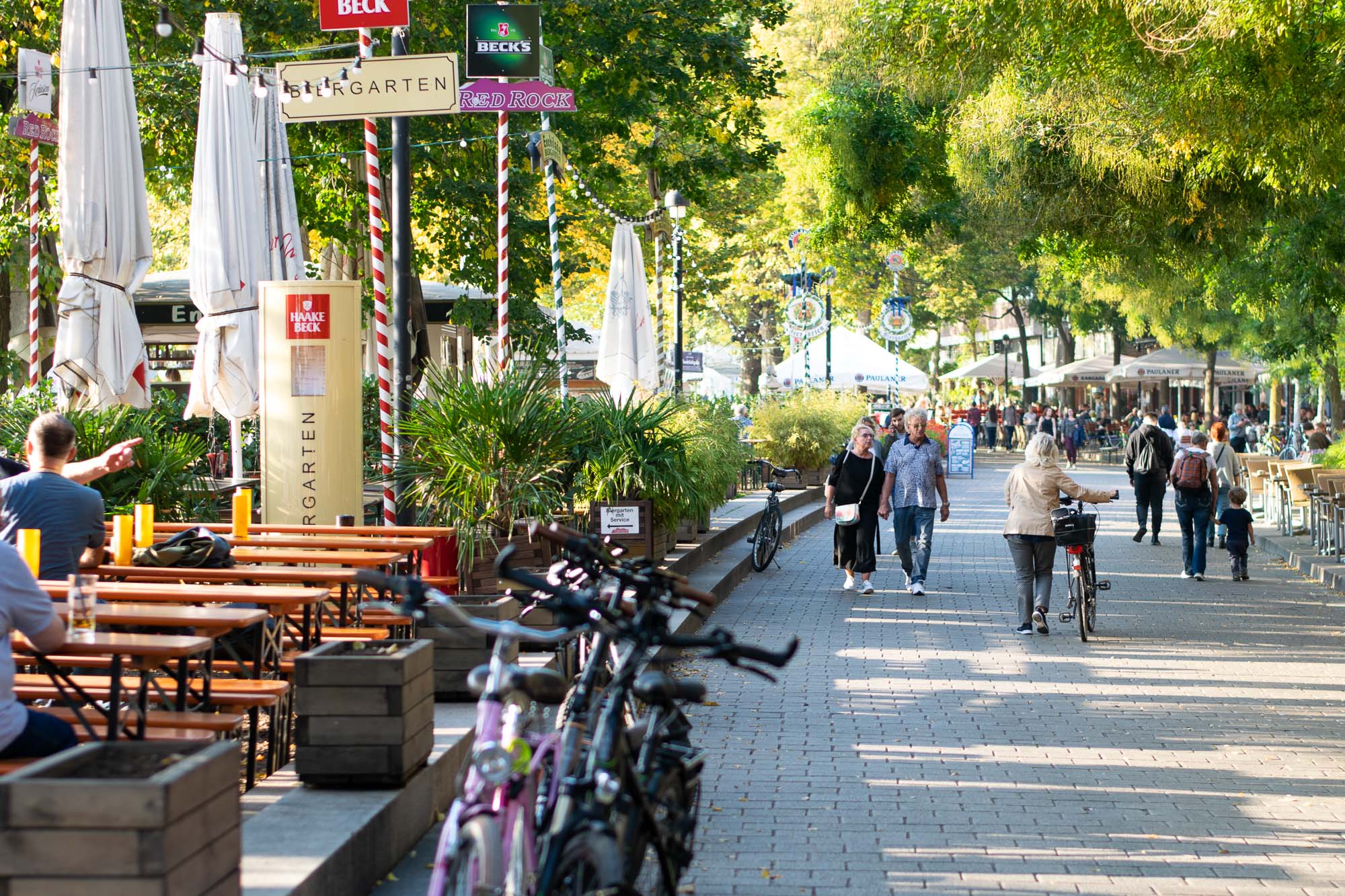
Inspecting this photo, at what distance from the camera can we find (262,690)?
635 centimetres

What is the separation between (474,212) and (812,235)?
4.74 m

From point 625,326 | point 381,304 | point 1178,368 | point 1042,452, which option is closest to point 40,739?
point 381,304

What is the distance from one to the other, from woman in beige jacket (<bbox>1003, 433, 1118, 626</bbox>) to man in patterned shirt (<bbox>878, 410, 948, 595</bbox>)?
2.68m

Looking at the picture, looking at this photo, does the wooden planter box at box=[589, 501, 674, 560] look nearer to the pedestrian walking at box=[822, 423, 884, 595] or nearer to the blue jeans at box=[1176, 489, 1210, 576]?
the pedestrian walking at box=[822, 423, 884, 595]

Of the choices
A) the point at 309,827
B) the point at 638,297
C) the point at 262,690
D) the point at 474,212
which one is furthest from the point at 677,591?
the point at 474,212

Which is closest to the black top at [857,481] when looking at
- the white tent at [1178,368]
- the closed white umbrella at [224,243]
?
the closed white umbrella at [224,243]

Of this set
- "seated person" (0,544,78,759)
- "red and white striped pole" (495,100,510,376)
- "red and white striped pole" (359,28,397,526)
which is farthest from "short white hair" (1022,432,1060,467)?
"seated person" (0,544,78,759)

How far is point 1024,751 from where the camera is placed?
8.34 m

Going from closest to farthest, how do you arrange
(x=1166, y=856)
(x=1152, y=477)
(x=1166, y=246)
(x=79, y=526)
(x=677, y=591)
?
1. (x=677, y=591)
2. (x=1166, y=856)
3. (x=79, y=526)
4. (x=1166, y=246)
5. (x=1152, y=477)

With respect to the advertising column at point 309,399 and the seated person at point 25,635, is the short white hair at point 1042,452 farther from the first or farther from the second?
the seated person at point 25,635

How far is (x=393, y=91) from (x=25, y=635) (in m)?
5.70

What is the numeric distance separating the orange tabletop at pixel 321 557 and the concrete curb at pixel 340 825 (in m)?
0.92

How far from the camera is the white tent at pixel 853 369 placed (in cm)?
3866

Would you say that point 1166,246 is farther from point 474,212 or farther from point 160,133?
point 160,133
